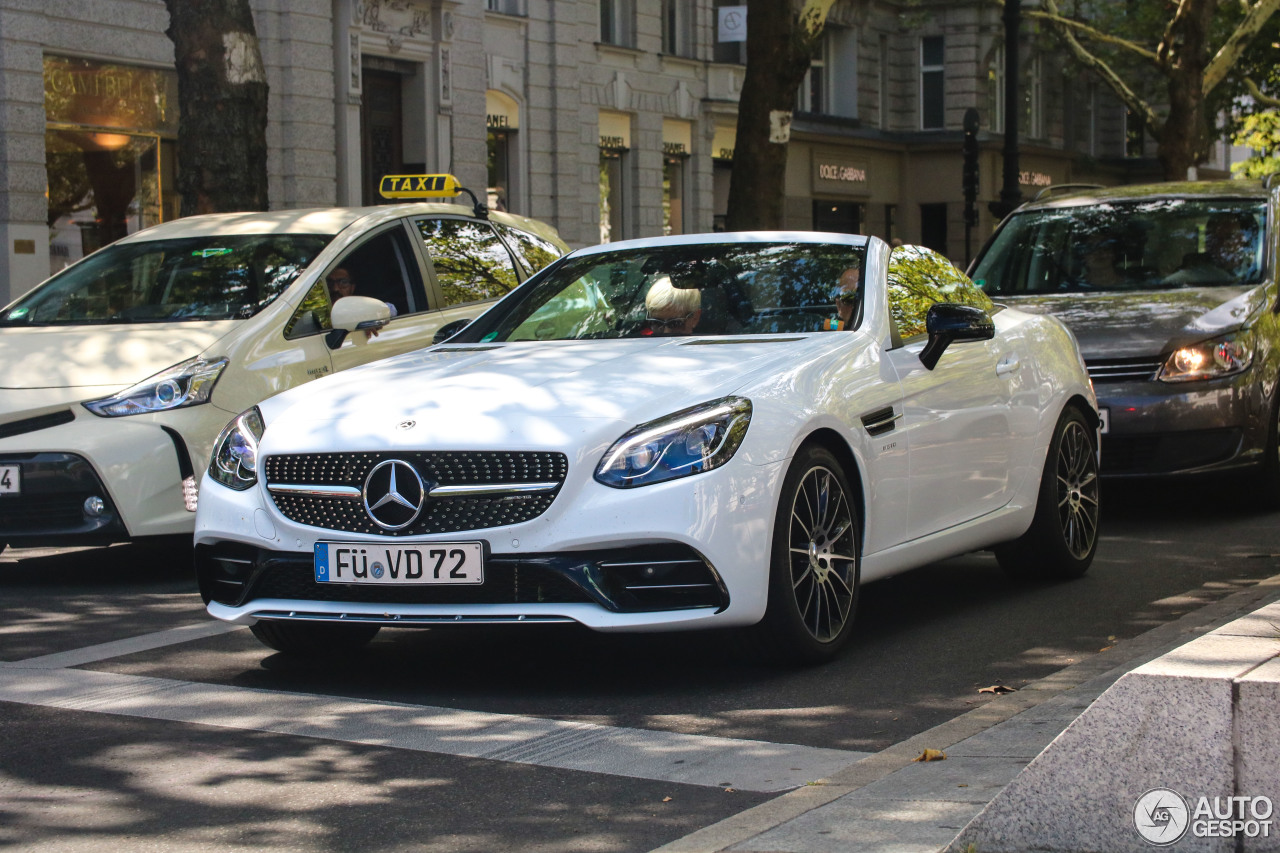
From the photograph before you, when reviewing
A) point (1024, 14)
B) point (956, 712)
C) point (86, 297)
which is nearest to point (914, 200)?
point (1024, 14)

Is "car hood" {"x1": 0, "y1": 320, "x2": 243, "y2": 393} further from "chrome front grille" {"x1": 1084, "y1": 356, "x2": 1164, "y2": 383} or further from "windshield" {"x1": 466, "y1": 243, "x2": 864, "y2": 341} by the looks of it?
"chrome front grille" {"x1": 1084, "y1": 356, "x2": 1164, "y2": 383}

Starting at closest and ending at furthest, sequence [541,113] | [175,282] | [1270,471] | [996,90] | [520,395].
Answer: [520,395], [175,282], [1270,471], [541,113], [996,90]

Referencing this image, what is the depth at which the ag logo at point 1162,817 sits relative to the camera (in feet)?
12.1

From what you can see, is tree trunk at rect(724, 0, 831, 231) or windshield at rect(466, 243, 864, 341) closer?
windshield at rect(466, 243, 864, 341)

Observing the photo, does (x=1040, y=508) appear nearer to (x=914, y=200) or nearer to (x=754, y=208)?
(x=754, y=208)

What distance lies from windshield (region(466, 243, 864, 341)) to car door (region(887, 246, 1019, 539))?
1.05ft

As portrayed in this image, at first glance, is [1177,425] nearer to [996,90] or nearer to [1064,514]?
[1064,514]

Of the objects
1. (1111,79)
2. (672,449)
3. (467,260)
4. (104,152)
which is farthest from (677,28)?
(672,449)

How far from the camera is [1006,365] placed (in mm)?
7762

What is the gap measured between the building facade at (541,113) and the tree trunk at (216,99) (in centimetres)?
787

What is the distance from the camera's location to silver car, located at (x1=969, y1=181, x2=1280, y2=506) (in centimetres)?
1016

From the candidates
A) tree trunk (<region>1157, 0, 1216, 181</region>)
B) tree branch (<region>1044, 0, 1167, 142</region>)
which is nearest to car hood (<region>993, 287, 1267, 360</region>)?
tree trunk (<region>1157, 0, 1216, 181</region>)

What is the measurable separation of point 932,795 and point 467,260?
671cm

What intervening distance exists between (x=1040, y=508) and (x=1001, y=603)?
470 millimetres
